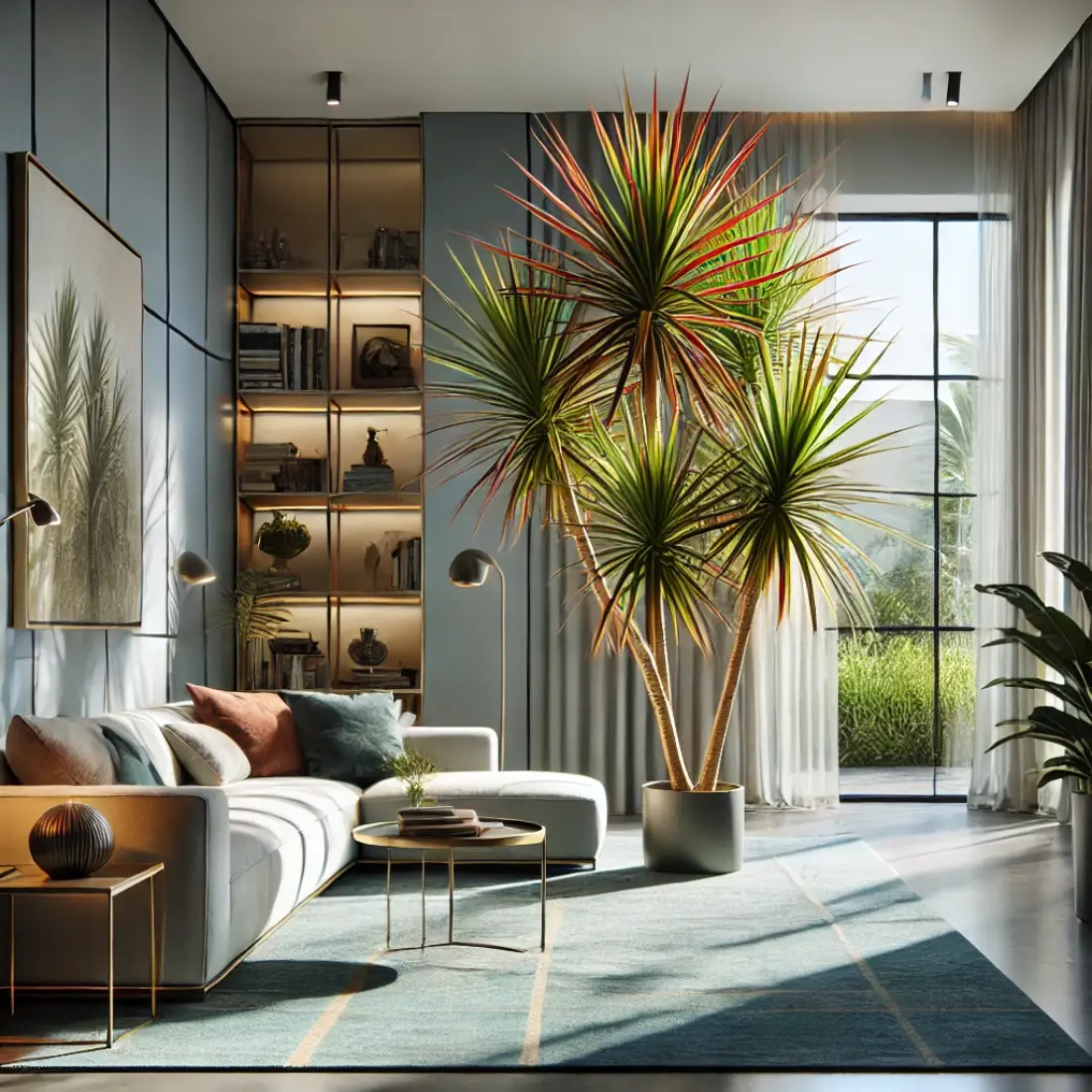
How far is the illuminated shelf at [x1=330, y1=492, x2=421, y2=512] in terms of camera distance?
23.6 ft

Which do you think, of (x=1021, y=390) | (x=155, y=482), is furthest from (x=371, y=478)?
(x=1021, y=390)

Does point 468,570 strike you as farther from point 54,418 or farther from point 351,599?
point 54,418

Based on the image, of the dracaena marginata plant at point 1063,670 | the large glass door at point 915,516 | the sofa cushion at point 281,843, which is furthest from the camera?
the large glass door at point 915,516

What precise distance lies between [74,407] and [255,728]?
1519 mm

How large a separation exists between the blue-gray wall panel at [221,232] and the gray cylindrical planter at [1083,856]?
14.5 feet

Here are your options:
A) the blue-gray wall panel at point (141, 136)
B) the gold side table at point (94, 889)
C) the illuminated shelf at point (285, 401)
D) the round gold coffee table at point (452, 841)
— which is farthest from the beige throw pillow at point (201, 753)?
the illuminated shelf at point (285, 401)

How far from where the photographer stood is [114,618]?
511cm

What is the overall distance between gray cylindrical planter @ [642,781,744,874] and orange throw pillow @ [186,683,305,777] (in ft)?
4.87

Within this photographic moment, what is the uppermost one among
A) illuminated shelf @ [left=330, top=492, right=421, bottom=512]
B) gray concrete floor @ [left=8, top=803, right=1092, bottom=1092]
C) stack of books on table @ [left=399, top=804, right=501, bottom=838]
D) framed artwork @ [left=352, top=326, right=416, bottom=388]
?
framed artwork @ [left=352, top=326, right=416, bottom=388]

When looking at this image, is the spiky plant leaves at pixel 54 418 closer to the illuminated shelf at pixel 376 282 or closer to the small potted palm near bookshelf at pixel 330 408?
the small potted palm near bookshelf at pixel 330 408

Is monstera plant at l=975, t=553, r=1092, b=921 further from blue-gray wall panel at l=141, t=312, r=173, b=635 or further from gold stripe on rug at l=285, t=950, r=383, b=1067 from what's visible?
blue-gray wall panel at l=141, t=312, r=173, b=635

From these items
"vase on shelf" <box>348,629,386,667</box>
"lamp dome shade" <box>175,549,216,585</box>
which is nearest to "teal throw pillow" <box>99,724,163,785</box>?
"lamp dome shade" <box>175,549,216,585</box>

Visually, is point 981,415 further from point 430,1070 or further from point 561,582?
point 430,1070

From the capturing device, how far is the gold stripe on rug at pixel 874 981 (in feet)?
10.3
